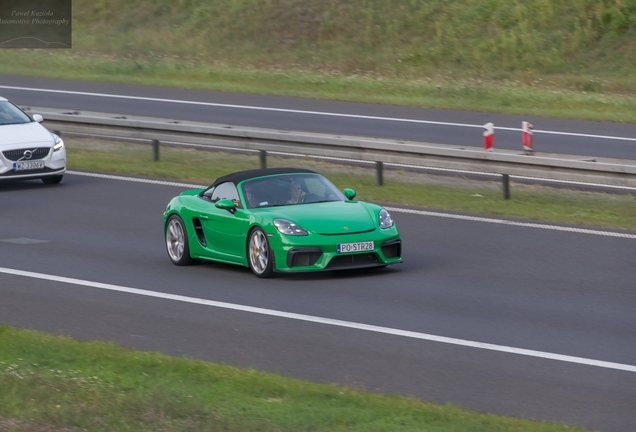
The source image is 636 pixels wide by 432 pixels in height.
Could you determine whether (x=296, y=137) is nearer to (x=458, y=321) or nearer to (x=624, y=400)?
(x=458, y=321)

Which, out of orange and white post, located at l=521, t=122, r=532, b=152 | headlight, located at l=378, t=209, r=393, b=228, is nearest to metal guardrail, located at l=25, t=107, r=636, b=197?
orange and white post, located at l=521, t=122, r=532, b=152

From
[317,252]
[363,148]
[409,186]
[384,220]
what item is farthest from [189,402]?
[363,148]

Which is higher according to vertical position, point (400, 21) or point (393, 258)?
point (400, 21)

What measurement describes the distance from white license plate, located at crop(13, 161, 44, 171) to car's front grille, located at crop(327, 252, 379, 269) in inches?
353

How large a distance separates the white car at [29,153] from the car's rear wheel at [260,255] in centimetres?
798

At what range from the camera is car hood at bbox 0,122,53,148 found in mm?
19719

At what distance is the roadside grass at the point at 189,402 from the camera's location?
6.84m

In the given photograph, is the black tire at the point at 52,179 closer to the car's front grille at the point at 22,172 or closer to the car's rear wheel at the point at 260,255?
the car's front grille at the point at 22,172

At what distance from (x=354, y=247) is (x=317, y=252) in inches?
16.4

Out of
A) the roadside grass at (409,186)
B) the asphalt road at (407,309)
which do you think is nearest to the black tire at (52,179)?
the roadside grass at (409,186)

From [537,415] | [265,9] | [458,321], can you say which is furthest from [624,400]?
[265,9]

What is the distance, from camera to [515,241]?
48.8 feet

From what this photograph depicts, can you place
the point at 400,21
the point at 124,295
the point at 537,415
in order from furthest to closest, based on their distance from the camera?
the point at 400,21
the point at 124,295
the point at 537,415

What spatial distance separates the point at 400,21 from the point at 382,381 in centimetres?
3454
